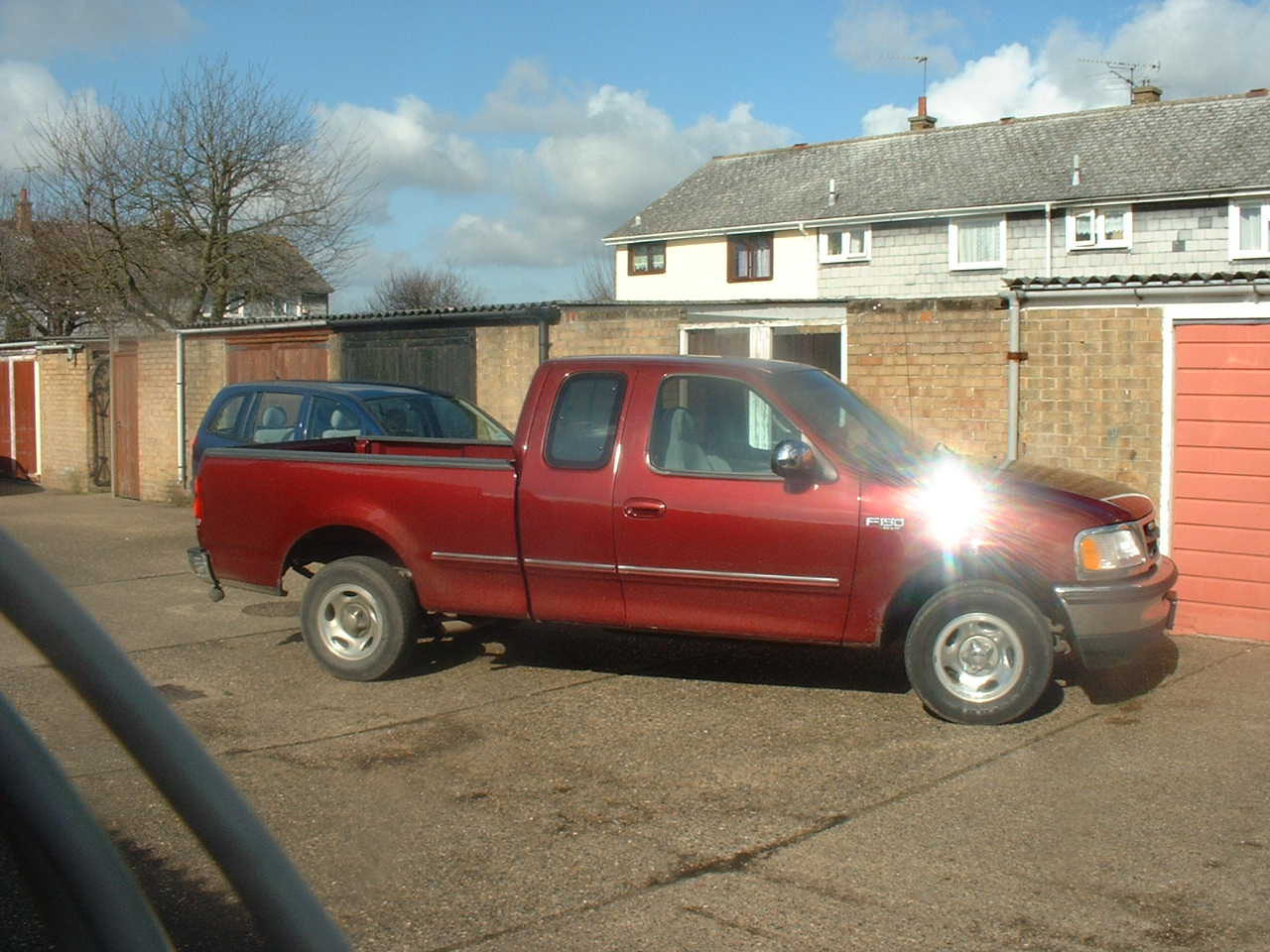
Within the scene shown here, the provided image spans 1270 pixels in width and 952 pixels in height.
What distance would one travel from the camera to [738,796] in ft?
18.7

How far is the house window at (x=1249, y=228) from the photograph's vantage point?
30.1 metres

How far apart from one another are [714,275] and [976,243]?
891cm

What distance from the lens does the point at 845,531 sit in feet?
22.3

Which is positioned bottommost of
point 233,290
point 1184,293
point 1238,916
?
point 1238,916

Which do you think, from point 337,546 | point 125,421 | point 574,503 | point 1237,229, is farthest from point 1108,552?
point 1237,229

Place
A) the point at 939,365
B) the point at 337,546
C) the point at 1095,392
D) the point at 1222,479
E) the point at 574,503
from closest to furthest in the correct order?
the point at 574,503 → the point at 337,546 → the point at 1222,479 → the point at 1095,392 → the point at 939,365

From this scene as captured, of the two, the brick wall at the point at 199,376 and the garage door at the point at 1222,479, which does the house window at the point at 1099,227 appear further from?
the garage door at the point at 1222,479

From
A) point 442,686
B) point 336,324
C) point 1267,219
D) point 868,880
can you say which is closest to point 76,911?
point 868,880

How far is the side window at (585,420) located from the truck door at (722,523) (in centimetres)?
13

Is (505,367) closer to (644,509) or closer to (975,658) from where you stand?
(644,509)

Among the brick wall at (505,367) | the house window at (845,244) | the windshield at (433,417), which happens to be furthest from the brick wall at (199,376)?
the house window at (845,244)

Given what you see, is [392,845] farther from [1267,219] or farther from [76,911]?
[1267,219]

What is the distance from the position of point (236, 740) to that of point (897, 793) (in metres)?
3.24

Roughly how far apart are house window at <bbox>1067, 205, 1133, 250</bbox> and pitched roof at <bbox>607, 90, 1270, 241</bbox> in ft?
1.66
